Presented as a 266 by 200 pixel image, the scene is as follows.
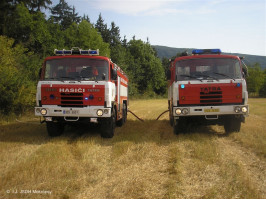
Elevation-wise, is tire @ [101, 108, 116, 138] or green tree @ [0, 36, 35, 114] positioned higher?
green tree @ [0, 36, 35, 114]

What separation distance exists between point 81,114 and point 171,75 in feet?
12.1

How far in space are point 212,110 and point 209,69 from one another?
1.39m

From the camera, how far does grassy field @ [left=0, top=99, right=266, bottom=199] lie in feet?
14.1

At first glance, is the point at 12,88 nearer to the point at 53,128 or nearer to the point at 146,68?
the point at 53,128

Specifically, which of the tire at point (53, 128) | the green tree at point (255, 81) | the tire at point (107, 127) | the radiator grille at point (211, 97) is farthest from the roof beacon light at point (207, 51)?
the green tree at point (255, 81)

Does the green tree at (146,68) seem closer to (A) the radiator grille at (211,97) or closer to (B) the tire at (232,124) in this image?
(B) the tire at (232,124)

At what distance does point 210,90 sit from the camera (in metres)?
8.45

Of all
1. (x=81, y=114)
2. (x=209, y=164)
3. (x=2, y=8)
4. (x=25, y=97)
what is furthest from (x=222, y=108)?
(x=2, y=8)

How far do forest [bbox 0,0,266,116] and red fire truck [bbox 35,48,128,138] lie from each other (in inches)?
239

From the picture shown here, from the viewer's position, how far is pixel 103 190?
4.38m

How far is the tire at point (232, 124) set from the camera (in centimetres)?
906

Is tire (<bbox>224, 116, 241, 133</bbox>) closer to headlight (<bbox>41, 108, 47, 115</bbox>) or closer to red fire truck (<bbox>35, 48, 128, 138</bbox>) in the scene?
red fire truck (<bbox>35, 48, 128, 138</bbox>)

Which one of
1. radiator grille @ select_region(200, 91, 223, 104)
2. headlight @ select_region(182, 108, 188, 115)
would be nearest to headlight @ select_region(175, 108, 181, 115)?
headlight @ select_region(182, 108, 188, 115)

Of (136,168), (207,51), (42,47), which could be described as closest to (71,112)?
(136,168)
